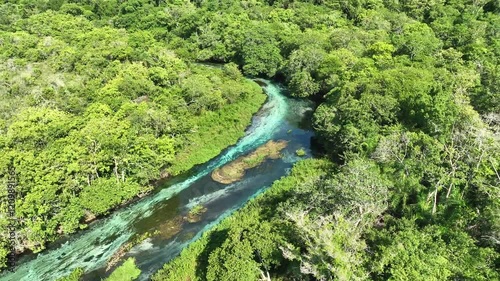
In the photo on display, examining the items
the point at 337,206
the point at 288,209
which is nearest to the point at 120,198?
the point at 288,209

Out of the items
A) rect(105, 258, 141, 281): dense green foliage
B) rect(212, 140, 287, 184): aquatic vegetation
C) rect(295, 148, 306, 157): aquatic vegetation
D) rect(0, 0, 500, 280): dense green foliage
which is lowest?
rect(105, 258, 141, 281): dense green foliage

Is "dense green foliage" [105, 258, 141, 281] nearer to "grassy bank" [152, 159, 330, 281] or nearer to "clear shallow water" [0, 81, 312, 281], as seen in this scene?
"clear shallow water" [0, 81, 312, 281]

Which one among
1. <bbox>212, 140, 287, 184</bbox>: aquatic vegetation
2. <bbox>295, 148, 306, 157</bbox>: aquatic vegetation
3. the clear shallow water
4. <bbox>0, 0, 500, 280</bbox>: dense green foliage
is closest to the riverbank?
the clear shallow water

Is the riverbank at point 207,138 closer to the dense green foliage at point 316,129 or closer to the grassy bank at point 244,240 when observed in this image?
the dense green foliage at point 316,129

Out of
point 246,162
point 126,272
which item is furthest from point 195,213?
point 246,162

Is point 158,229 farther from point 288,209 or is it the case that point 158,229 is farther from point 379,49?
point 379,49

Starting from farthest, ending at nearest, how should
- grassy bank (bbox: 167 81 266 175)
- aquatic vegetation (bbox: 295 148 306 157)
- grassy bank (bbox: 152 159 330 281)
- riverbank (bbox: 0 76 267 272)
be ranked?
aquatic vegetation (bbox: 295 148 306 157) < grassy bank (bbox: 167 81 266 175) < riverbank (bbox: 0 76 267 272) < grassy bank (bbox: 152 159 330 281)

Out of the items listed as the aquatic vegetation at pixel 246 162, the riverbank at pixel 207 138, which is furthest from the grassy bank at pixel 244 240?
the riverbank at pixel 207 138

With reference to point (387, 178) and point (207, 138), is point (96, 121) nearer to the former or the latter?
point (207, 138)
